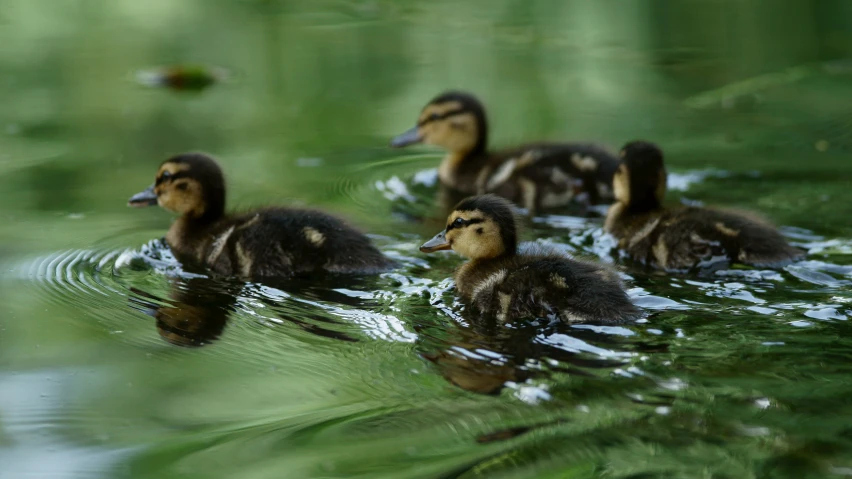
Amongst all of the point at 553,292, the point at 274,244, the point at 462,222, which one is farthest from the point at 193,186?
the point at 553,292

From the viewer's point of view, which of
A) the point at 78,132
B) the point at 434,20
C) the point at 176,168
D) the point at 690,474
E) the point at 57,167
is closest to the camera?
the point at 690,474

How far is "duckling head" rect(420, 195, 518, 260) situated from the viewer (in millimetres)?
4117

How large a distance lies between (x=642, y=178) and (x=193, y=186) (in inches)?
75.1

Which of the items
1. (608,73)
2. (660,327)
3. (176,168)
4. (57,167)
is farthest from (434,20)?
(660,327)

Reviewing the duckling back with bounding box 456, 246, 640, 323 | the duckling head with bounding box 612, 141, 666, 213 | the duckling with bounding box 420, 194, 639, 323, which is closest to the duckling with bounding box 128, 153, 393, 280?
the duckling with bounding box 420, 194, 639, 323

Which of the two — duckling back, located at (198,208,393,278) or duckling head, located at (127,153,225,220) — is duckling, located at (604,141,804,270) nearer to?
duckling back, located at (198,208,393,278)

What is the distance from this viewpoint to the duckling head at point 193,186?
4.84 m

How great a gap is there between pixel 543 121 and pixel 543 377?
4205 millimetres

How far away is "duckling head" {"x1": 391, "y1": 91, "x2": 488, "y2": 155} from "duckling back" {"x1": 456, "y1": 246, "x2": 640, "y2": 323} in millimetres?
2577

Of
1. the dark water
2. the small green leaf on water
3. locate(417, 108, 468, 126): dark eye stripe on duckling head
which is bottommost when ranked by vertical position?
the dark water

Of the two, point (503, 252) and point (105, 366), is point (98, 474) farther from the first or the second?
point (503, 252)

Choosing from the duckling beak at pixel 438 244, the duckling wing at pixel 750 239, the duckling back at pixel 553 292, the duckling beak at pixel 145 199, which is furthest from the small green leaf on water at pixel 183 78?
the duckling back at pixel 553 292

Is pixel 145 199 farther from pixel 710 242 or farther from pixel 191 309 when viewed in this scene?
pixel 710 242

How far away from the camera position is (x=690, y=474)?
8.48 feet
